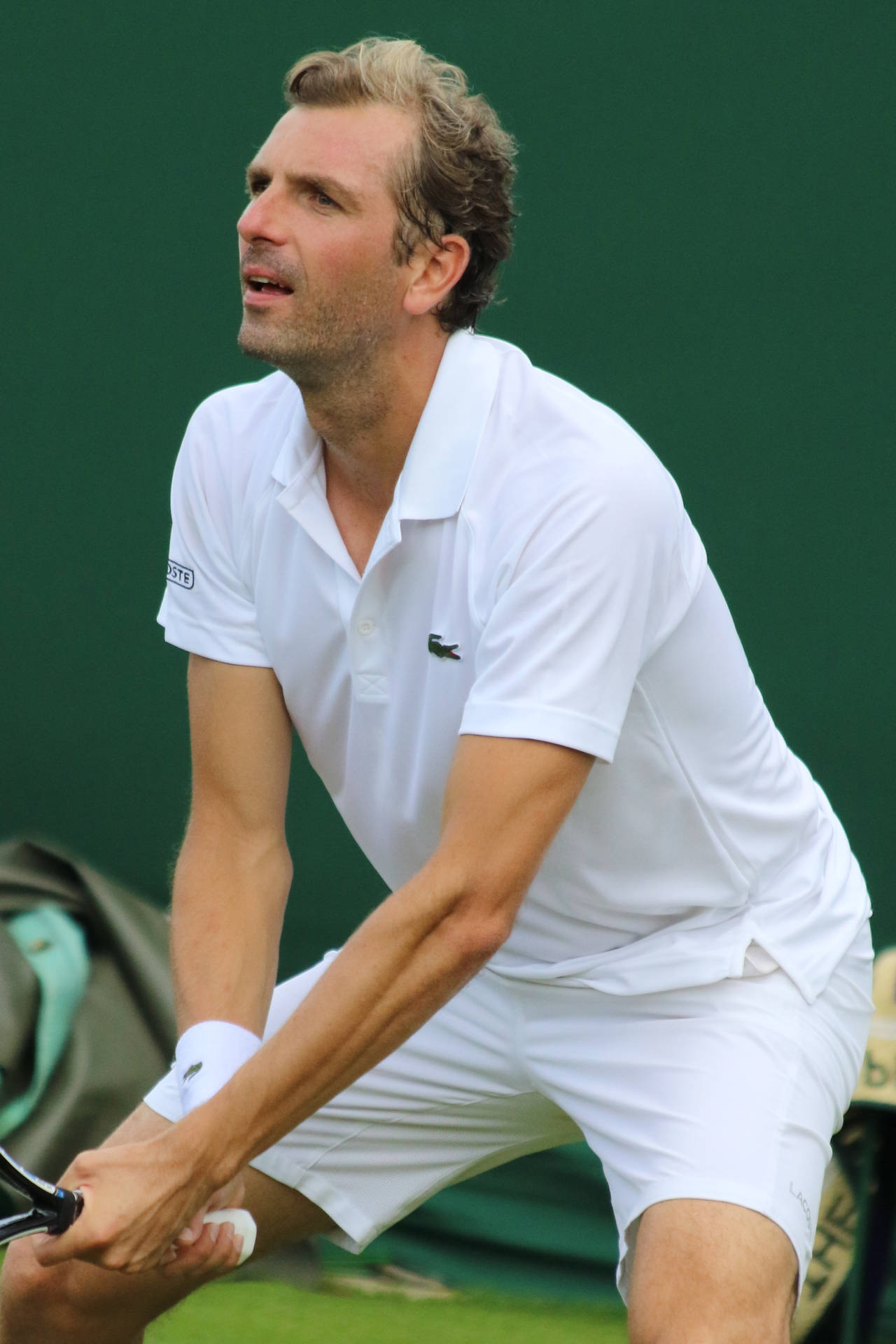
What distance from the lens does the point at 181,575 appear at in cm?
220

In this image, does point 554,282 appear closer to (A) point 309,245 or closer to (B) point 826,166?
(B) point 826,166

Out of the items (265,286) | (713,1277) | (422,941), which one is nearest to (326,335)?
(265,286)

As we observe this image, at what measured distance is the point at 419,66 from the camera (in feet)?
6.74

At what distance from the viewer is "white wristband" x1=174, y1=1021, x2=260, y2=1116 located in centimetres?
195

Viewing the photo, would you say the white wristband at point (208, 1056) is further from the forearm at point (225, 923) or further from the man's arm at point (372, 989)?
the man's arm at point (372, 989)

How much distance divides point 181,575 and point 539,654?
2.01 feet

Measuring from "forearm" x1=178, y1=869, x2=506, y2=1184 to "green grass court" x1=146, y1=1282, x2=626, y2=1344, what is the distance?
1.23 m

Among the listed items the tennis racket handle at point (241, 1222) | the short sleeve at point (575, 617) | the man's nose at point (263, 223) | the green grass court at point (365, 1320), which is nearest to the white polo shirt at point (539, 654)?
the short sleeve at point (575, 617)

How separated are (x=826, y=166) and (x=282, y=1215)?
1850mm

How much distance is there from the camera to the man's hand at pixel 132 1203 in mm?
1705

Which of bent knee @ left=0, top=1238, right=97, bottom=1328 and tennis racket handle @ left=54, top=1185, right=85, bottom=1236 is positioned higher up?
tennis racket handle @ left=54, top=1185, right=85, bottom=1236

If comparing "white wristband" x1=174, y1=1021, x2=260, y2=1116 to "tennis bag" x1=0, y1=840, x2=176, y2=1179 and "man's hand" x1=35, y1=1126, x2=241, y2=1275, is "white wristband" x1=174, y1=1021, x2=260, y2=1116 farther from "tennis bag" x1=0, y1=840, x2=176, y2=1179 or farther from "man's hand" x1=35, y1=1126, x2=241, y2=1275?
"tennis bag" x1=0, y1=840, x2=176, y2=1179

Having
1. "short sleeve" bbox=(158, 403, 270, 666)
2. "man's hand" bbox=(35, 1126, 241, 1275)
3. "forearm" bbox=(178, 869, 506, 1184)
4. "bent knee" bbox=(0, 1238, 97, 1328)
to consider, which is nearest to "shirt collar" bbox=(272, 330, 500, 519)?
"short sleeve" bbox=(158, 403, 270, 666)

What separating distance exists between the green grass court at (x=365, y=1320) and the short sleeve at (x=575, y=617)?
4.93ft
